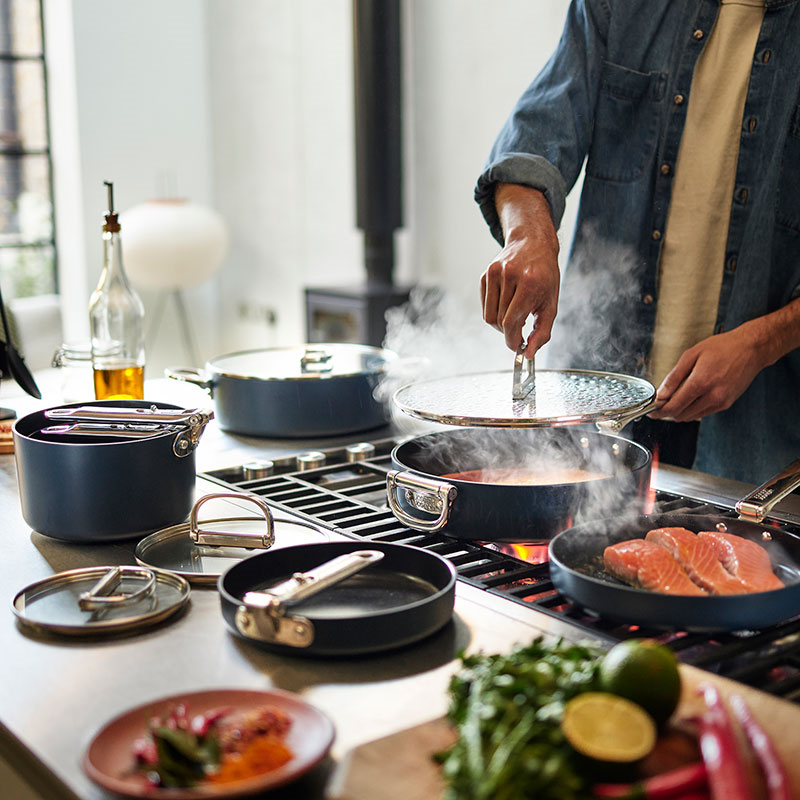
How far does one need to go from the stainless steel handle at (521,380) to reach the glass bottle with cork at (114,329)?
81 cm

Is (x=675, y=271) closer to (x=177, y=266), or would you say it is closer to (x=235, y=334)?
(x=177, y=266)

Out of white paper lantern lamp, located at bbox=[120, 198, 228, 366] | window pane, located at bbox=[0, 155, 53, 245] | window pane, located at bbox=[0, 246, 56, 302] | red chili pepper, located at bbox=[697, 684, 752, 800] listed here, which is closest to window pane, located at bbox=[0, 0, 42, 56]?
window pane, located at bbox=[0, 155, 53, 245]

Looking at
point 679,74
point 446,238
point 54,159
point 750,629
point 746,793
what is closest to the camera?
point 746,793

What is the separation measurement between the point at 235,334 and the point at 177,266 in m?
1.05

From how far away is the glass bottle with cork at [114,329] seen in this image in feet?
6.41

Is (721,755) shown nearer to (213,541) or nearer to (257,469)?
(213,541)

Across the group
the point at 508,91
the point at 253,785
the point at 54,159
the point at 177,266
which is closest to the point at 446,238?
the point at 508,91

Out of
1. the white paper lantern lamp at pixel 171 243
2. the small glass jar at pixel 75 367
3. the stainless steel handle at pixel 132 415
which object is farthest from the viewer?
the white paper lantern lamp at pixel 171 243

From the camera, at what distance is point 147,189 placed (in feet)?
19.4

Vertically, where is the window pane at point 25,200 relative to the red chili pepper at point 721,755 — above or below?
above

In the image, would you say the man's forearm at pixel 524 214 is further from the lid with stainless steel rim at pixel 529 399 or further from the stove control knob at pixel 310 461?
the stove control knob at pixel 310 461

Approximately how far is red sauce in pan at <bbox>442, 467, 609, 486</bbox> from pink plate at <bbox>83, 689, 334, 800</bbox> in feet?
2.23

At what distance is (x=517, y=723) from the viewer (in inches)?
29.4

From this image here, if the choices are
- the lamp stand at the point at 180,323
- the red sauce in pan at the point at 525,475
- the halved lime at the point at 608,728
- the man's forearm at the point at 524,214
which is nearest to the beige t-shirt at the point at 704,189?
the man's forearm at the point at 524,214
